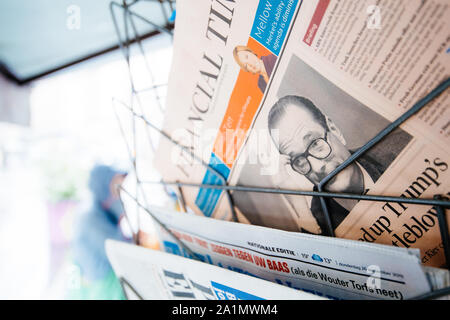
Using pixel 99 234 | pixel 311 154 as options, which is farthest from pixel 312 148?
pixel 99 234

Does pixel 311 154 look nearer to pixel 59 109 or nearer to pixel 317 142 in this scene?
pixel 317 142

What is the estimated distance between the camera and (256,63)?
10.4 inches

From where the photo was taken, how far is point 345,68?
217mm

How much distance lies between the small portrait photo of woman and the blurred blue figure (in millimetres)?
581

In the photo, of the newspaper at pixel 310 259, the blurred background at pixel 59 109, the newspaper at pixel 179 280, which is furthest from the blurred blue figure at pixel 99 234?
the newspaper at pixel 310 259

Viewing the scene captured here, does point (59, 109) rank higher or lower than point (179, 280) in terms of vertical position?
lower

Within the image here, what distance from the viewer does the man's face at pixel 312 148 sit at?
0.80ft

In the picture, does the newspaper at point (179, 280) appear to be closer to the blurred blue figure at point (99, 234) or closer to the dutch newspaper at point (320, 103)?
the dutch newspaper at point (320, 103)

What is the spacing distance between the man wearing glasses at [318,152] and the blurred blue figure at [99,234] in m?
0.59

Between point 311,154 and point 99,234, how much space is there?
27.1 inches

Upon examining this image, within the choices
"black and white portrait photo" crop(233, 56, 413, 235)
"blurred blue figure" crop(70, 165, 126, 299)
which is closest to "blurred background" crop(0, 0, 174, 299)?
"blurred blue figure" crop(70, 165, 126, 299)

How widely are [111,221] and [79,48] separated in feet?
1.52

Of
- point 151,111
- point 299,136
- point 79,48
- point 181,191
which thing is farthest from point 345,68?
point 79,48
